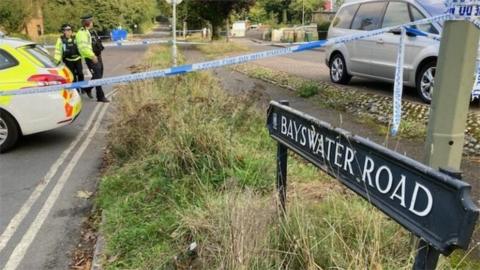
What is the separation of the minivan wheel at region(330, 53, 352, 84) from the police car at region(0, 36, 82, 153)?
20.6ft

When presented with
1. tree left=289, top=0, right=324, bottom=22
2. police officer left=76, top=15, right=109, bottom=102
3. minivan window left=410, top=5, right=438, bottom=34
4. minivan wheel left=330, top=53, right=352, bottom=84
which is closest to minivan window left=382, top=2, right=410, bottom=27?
minivan window left=410, top=5, right=438, bottom=34

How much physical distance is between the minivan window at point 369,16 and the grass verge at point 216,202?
13.6 ft

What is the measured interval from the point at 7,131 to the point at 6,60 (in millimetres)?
995

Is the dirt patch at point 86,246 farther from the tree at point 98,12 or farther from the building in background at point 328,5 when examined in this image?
the building in background at point 328,5

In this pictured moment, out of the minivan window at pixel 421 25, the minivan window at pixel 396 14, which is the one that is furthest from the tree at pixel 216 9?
the minivan window at pixel 421 25

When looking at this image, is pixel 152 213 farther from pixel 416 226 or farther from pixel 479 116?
pixel 479 116

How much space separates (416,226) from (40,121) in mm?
6304

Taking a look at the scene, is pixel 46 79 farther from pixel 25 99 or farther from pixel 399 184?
pixel 399 184

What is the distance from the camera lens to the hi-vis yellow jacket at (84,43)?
1151 centimetres

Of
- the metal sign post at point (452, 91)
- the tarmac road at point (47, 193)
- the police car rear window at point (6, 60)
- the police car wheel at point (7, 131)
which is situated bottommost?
the tarmac road at point (47, 193)

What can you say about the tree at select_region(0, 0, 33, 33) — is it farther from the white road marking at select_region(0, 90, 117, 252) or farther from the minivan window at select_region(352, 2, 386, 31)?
the white road marking at select_region(0, 90, 117, 252)

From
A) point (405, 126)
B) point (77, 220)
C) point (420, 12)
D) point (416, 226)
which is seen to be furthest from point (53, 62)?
point (416, 226)

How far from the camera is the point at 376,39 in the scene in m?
9.77

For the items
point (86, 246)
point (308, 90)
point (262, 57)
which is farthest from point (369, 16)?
point (86, 246)
